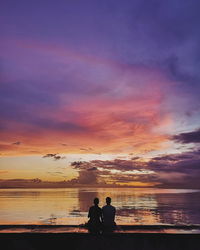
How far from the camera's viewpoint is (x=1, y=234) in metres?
10.1

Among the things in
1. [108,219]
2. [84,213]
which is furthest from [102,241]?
[84,213]

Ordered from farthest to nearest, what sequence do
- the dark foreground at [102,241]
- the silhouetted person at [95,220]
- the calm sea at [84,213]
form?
1. the calm sea at [84,213]
2. the silhouetted person at [95,220]
3. the dark foreground at [102,241]

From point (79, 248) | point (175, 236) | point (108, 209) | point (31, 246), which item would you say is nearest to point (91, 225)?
point (108, 209)

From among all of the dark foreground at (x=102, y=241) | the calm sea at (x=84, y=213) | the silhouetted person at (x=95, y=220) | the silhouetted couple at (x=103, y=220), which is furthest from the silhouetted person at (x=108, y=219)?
the calm sea at (x=84, y=213)

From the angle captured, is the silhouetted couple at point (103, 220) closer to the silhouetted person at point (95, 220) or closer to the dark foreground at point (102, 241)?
the silhouetted person at point (95, 220)

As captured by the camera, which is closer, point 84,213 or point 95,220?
point 95,220

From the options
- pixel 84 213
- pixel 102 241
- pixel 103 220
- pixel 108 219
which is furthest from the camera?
pixel 84 213

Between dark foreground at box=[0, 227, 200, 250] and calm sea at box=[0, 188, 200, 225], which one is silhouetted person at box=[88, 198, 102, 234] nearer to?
A: dark foreground at box=[0, 227, 200, 250]

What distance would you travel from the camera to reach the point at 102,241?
Result: 10.1 meters

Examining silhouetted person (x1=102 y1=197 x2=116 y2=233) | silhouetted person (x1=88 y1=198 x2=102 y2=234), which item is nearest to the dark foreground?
silhouetted person (x1=88 y1=198 x2=102 y2=234)

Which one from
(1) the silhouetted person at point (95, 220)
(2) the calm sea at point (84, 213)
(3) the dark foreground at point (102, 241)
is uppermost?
(2) the calm sea at point (84, 213)

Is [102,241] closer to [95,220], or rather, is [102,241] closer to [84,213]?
[95,220]

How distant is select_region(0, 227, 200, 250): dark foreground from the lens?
10.0 meters

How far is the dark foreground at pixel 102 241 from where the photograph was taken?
10.0 meters
